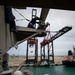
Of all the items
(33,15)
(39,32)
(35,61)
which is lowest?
(35,61)

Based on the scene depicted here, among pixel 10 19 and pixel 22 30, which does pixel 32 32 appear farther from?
pixel 10 19

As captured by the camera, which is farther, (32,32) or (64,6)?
(32,32)

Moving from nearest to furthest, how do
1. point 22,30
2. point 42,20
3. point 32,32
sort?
1. point 42,20
2. point 22,30
3. point 32,32

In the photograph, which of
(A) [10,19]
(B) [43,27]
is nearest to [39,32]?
(B) [43,27]

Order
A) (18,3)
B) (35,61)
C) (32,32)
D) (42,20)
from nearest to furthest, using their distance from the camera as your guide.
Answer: (18,3) → (42,20) → (32,32) → (35,61)

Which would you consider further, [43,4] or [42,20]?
[42,20]

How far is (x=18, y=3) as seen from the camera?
2.08m

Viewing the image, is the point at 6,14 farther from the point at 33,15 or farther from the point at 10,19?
the point at 33,15

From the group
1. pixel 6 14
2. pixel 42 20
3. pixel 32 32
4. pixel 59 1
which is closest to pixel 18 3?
pixel 59 1

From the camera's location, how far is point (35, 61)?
1881 inches

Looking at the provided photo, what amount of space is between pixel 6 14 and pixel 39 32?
2.39m

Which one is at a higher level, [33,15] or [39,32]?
[33,15]

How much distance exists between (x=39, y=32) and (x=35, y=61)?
41.4 meters

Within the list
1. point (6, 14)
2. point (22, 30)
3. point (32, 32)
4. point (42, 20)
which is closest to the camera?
point (6, 14)
